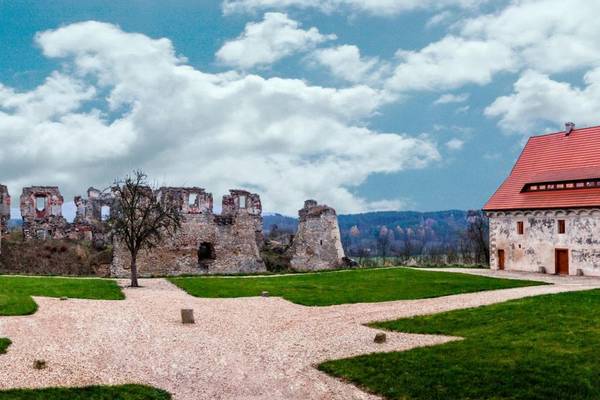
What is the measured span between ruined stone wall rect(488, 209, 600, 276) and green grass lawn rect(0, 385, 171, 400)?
2795 cm

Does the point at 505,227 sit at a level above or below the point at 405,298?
above

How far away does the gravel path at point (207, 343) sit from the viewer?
1245 cm

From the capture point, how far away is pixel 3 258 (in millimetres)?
42031

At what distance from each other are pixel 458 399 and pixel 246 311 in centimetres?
1181

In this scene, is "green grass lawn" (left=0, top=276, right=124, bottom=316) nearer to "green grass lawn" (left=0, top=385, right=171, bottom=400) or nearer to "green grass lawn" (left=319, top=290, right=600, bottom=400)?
"green grass lawn" (left=0, top=385, right=171, bottom=400)

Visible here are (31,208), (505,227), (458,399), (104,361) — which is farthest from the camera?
(31,208)

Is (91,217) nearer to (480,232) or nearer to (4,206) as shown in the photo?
(4,206)

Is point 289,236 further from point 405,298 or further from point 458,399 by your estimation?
point 458,399

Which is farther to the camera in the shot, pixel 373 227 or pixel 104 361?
pixel 373 227

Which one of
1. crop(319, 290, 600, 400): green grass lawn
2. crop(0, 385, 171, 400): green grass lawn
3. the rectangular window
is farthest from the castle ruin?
crop(0, 385, 171, 400): green grass lawn

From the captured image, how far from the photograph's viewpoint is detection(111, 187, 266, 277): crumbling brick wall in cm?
4331

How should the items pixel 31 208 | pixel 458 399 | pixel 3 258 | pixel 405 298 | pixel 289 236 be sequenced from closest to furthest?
pixel 458 399, pixel 405 298, pixel 3 258, pixel 31 208, pixel 289 236

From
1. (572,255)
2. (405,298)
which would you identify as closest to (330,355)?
(405,298)

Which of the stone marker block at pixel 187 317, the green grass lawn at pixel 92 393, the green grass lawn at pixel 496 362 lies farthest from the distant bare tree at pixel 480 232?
the green grass lawn at pixel 92 393
